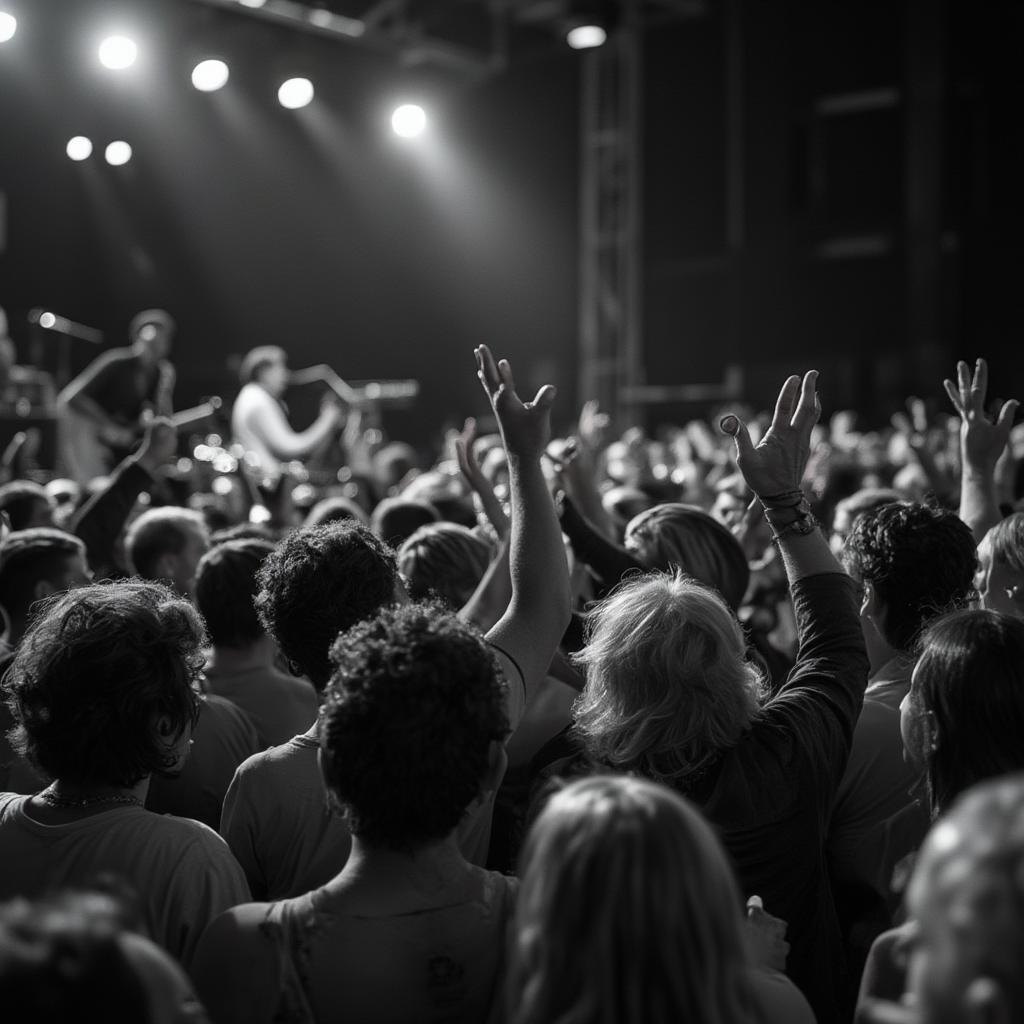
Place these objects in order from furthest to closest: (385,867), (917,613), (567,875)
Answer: (917,613) < (385,867) < (567,875)

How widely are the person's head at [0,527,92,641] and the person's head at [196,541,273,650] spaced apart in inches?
14.7

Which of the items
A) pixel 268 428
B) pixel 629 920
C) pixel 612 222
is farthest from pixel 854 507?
pixel 612 222

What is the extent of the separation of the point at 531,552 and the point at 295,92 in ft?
40.6

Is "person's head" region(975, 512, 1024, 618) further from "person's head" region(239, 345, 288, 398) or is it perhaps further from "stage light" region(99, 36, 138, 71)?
"stage light" region(99, 36, 138, 71)

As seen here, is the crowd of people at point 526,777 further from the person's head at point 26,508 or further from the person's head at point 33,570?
the person's head at point 26,508

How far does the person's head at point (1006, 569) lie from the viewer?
8.41 feet

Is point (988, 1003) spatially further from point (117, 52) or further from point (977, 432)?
point (117, 52)

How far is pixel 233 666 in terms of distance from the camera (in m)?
2.80

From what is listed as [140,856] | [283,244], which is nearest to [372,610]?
[140,856]

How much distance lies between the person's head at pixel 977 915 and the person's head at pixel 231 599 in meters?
2.03

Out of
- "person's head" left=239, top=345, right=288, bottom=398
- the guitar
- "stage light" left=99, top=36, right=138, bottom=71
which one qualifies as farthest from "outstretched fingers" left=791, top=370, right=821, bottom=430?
"stage light" left=99, top=36, right=138, bottom=71

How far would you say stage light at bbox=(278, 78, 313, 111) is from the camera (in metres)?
13.3

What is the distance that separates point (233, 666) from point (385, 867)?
1.43 m

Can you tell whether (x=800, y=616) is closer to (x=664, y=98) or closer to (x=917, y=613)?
(x=917, y=613)
